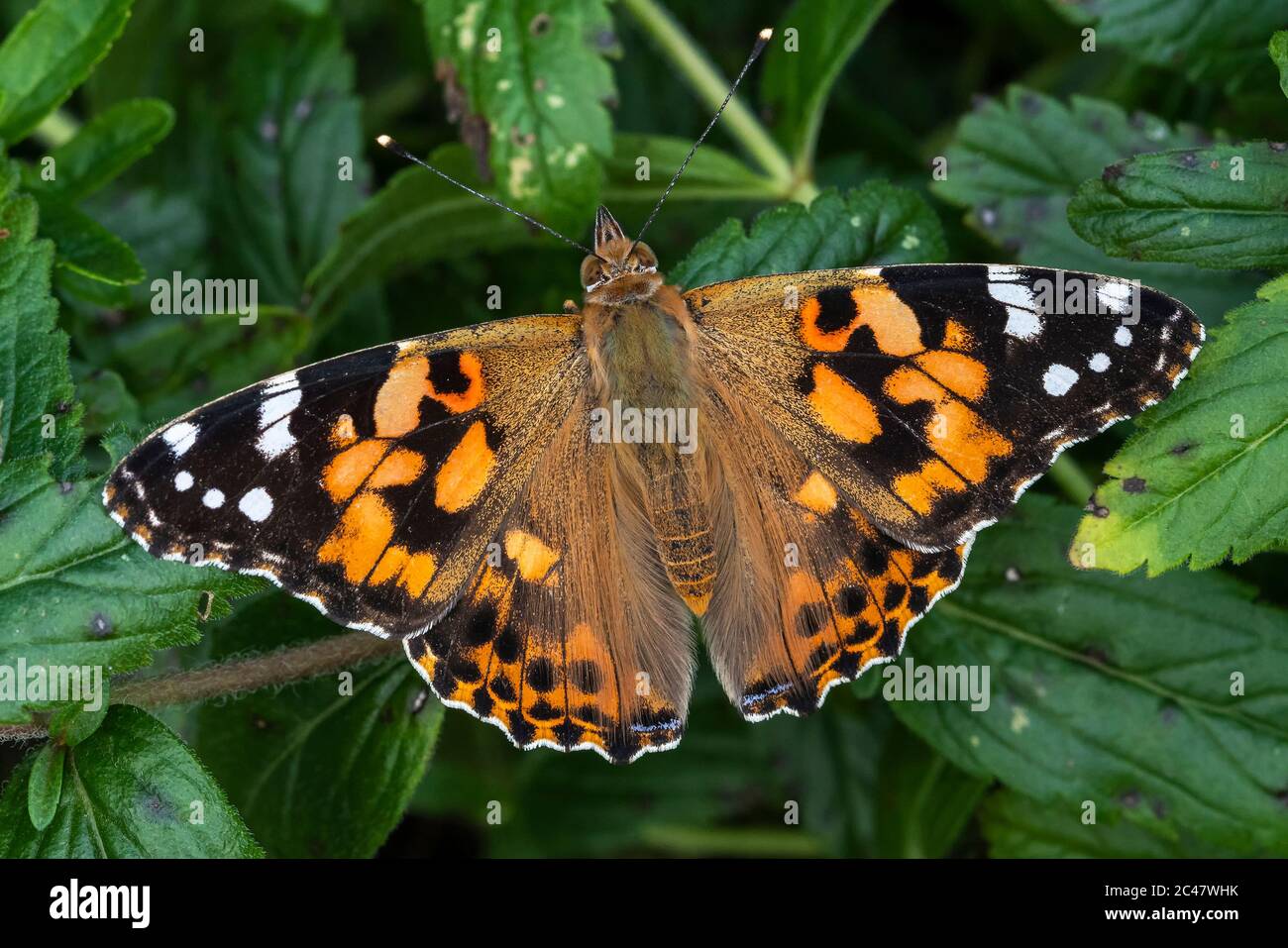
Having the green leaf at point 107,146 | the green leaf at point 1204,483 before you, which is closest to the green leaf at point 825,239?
the green leaf at point 1204,483

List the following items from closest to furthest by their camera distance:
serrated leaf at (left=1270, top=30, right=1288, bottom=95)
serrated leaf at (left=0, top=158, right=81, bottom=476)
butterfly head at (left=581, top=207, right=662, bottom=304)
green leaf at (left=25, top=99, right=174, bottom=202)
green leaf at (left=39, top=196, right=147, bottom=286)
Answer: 1. serrated leaf at (left=1270, top=30, right=1288, bottom=95)
2. serrated leaf at (left=0, top=158, right=81, bottom=476)
3. butterfly head at (left=581, top=207, right=662, bottom=304)
4. green leaf at (left=39, top=196, right=147, bottom=286)
5. green leaf at (left=25, top=99, right=174, bottom=202)

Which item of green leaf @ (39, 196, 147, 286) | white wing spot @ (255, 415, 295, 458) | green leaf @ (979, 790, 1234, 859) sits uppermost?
green leaf @ (39, 196, 147, 286)

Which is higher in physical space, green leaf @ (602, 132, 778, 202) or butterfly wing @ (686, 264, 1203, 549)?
green leaf @ (602, 132, 778, 202)

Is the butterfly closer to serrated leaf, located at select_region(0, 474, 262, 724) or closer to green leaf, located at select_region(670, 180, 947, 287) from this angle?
serrated leaf, located at select_region(0, 474, 262, 724)

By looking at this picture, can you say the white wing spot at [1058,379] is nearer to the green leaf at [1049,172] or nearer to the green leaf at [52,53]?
the green leaf at [1049,172]

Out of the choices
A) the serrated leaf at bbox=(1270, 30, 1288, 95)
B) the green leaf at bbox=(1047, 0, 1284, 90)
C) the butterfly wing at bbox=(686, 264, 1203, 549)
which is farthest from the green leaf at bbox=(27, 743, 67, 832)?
the green leaf at bbox=(1047, 0, 1284, 90)

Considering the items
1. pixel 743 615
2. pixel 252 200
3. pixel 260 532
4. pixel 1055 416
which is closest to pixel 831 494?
pixel 743 615

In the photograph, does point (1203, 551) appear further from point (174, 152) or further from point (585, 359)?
point (174, 152)
